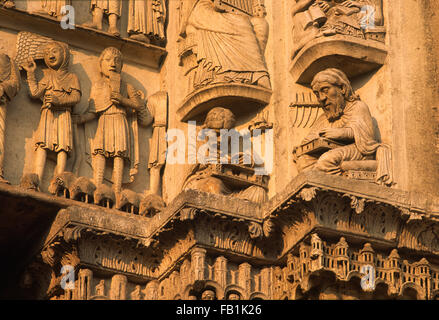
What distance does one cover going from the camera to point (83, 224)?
1830cm

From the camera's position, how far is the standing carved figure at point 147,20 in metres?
20.9

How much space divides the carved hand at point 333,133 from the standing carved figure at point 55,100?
10.6 ft

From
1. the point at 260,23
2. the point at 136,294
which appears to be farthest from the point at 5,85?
the point at 260,23

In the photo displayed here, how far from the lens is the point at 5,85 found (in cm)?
1945

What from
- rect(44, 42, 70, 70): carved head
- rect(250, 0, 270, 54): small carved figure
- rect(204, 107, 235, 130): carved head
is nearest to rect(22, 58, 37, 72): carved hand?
rect(44, 42, 70, 70): carved head

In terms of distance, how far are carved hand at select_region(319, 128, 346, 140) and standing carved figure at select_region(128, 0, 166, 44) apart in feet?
11.5

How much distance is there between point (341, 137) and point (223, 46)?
2255 millimetres

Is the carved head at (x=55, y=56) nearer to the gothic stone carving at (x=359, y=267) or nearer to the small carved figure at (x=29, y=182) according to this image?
the small carved figure at (x=29, y=182)

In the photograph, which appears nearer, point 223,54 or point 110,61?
point 223,54

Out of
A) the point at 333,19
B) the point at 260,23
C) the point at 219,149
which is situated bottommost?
the point at 219,149

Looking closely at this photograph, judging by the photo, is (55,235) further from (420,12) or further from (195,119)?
(420,12)

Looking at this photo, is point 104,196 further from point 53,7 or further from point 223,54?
point 53,7

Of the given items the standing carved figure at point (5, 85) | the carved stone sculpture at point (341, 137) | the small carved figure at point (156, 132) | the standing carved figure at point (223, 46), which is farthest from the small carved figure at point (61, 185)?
the carved stone sculpture at point (341, 137)
